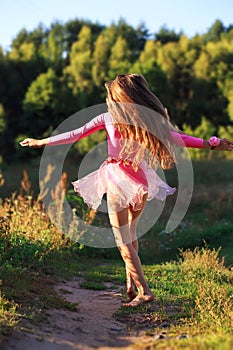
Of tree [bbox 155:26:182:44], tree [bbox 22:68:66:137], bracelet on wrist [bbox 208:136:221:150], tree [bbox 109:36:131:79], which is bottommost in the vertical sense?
bracelet on wrist [bbox 208:136:221:150]

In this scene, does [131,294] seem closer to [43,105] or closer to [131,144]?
[131,144]

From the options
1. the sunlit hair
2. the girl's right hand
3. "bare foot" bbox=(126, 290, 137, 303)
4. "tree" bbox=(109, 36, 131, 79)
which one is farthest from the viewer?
"tree" bbox=(109, 36, 131, 79)

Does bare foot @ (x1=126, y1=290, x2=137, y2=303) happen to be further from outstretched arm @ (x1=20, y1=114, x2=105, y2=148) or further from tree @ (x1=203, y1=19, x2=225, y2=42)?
tree @ (x1=203, y1=19, x2=225, y2=42)

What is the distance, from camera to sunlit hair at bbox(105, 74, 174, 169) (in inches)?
182

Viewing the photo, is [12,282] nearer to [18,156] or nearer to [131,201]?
[131,201]

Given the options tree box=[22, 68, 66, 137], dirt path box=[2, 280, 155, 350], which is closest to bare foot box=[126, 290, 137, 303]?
dirt path box=[2, 280, 155, 350]

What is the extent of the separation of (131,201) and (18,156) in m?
25.1

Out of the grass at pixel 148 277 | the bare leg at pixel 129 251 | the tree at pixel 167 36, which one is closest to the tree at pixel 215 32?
the tree at pixel 167 36

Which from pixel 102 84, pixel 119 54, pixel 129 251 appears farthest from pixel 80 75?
pixel 129 251

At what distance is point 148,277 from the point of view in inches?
263

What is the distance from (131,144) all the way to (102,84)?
28838 millimetres

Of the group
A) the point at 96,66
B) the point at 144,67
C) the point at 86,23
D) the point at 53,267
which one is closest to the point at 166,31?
the point at 86,23

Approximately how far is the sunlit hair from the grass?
53.8 inches

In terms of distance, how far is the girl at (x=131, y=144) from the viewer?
4645 mm
